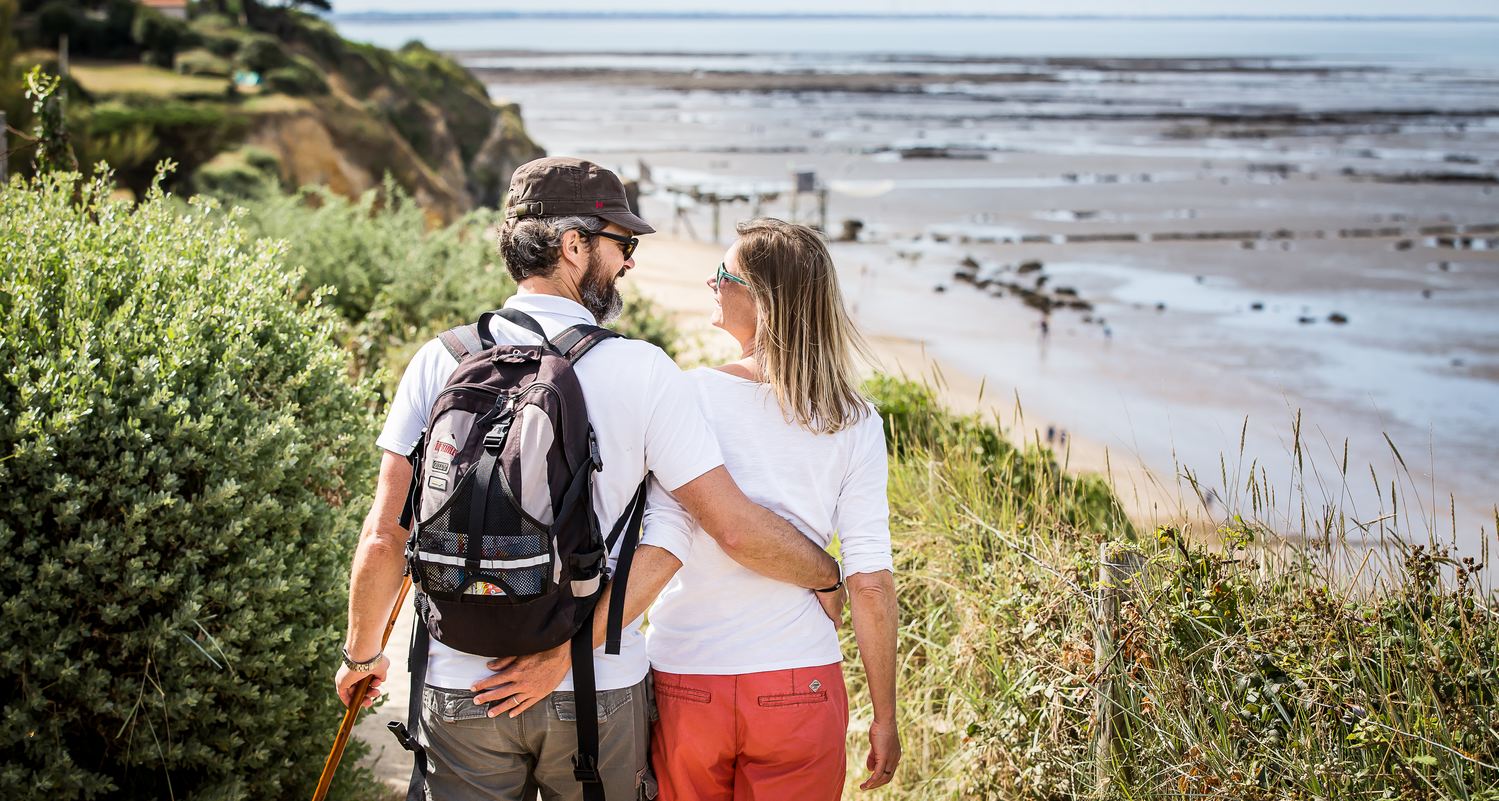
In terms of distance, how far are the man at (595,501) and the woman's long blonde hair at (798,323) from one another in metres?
0.25

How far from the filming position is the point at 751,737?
8.11 ft

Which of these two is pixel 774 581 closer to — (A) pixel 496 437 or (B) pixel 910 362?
(A) pixel 496 437

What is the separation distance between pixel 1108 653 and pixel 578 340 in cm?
177

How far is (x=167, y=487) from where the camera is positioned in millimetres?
2979

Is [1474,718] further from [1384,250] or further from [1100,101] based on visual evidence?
[1100,101]

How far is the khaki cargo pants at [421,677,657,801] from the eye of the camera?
7.62 feet

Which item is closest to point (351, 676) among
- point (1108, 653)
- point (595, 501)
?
point (595, 501)

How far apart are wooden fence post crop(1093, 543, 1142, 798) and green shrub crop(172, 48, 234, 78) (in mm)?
25790

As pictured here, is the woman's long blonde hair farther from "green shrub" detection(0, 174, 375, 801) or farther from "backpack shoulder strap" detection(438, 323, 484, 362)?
"green shrub" detection(0, 174, 375, 801)

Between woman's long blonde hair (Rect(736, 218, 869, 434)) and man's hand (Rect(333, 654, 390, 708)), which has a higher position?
woman's long blonde hair (Rect(736, 218, 869, 434))

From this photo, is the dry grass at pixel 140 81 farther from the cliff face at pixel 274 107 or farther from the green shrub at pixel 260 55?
the green shrub at pixel 260 55

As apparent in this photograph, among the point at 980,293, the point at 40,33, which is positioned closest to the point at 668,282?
the point at 980,293

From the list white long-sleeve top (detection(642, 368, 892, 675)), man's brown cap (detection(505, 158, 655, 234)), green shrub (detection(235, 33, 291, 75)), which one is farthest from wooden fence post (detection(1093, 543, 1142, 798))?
green shrub (detection(235, 33, 291, 75))

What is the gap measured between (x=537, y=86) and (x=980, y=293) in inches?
3511
